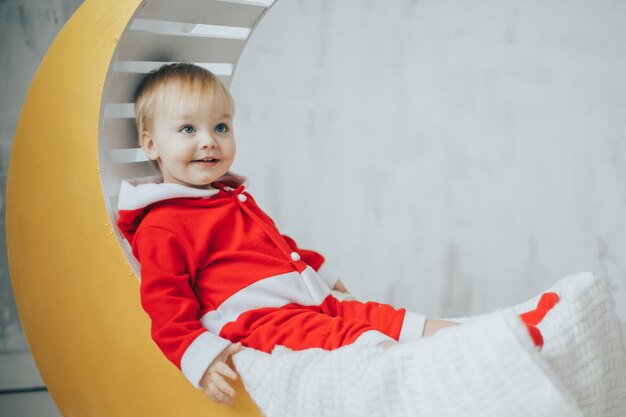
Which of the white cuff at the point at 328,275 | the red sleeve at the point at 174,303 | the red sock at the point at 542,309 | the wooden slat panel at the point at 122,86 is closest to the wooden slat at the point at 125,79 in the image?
the wooden slat panel at the point at 122,86

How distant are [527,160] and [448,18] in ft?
1.60

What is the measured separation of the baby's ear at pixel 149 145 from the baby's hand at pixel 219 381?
40 centimetres

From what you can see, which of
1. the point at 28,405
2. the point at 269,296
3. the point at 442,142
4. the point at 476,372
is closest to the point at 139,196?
the point at 269,296

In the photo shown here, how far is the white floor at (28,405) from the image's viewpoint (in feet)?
6.01

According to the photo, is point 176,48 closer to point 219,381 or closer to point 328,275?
point 328,275

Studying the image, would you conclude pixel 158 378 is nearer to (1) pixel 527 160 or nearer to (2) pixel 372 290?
(2) pixel 372 290

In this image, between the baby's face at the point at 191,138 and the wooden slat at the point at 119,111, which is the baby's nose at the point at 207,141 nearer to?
the baby's face at the point at 191,138

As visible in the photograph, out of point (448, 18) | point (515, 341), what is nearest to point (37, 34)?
point (448, 18)

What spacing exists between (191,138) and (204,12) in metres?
0.32

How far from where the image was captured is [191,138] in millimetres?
1295

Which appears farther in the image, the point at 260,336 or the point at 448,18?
the point at 448,18

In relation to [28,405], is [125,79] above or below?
above

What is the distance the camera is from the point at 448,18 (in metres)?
2.18

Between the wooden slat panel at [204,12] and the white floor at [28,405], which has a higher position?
the wooden slat panel at [204,12]
